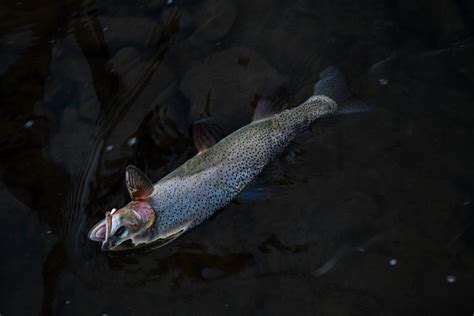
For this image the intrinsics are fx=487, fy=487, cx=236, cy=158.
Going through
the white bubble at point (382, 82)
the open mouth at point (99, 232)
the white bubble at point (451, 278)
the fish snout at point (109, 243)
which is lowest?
the white bubble at point (451, 278)

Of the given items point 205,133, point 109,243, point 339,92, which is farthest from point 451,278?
point 109,243

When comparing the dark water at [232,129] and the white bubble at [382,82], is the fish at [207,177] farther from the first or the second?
the white bubble at [382,82]

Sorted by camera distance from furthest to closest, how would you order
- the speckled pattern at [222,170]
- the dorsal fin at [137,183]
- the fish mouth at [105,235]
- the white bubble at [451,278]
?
the white bubble at [451,278] < the speckled pattern at [222,170] < the dorsal fin at [137,183] < the fish mouth at [105,235]

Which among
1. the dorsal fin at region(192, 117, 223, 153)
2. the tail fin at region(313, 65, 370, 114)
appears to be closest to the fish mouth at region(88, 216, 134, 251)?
the dorsal fin at region(192, 117, 223, 153)

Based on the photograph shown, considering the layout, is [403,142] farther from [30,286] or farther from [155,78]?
[30,286]

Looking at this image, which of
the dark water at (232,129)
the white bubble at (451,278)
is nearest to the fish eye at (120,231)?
the dark water at (232,129)

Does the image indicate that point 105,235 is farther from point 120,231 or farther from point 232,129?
point 232,129
